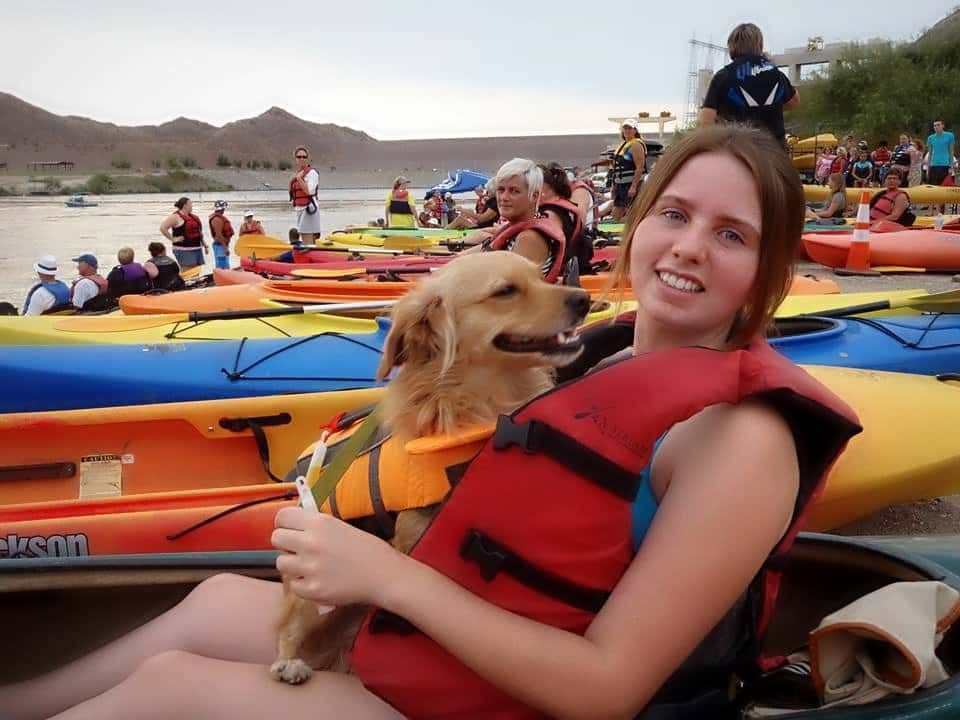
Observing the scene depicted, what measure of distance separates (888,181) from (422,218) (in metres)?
14.2

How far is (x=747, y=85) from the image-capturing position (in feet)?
19.1

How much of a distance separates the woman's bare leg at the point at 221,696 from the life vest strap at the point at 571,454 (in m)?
0.54

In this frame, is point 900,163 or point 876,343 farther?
point 900,163

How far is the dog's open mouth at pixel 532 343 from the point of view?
1982 mm

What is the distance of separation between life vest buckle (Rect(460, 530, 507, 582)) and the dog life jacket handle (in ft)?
2.36

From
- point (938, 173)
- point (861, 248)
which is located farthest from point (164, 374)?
point (938, 173)

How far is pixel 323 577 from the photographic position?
1.17 metres

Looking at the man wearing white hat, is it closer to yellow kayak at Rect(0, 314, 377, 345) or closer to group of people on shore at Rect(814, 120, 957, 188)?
yellow kayak at Rect(0, 314, 377, 345)

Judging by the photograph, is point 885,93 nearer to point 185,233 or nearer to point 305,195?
point 305,195

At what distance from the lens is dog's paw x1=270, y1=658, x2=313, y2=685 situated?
1419 millimetres

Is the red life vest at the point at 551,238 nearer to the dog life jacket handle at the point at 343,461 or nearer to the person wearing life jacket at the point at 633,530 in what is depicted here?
the dog life jacket handle at the point at 343,461

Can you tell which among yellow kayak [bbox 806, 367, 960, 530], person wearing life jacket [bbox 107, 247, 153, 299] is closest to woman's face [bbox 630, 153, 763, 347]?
yellow kayak [bbox 806, 367, 960, 530]

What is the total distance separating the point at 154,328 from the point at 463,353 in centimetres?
397

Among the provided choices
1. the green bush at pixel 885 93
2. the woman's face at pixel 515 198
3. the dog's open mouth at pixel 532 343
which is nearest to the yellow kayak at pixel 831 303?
the woman's face at pixel 515 198
